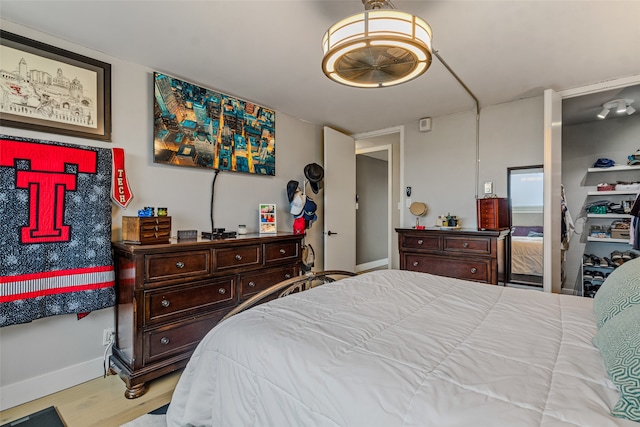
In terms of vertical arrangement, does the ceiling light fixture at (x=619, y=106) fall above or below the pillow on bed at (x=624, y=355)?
above

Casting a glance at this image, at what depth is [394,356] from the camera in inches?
35.8

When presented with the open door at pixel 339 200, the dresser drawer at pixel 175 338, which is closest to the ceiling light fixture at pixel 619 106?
the open door at pixel 339 200

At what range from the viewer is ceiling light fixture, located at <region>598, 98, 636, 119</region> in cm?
318

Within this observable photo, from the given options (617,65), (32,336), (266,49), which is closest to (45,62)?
(266,49)

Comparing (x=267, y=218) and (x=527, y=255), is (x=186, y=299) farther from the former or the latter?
(x=527, y=255)

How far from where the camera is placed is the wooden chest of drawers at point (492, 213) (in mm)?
3031

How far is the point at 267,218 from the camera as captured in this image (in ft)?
10.4

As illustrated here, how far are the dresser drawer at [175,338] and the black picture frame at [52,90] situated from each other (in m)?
1.45

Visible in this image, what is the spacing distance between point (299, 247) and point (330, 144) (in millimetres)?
1529

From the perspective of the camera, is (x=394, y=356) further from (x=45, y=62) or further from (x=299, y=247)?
(x=45, y=62)

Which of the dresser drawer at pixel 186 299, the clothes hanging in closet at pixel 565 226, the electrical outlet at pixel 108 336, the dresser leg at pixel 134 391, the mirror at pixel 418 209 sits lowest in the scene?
the dresser leg at pixel 134 391

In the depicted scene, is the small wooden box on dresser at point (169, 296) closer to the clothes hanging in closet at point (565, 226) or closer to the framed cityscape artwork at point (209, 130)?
the framed cityscape artwork at point (209, 130)

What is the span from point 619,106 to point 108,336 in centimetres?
521

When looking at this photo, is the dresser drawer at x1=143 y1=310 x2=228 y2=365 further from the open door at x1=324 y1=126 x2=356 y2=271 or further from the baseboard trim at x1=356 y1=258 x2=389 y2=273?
the baseboard trim at x1=356 y1=258 x2=389 y2=273
